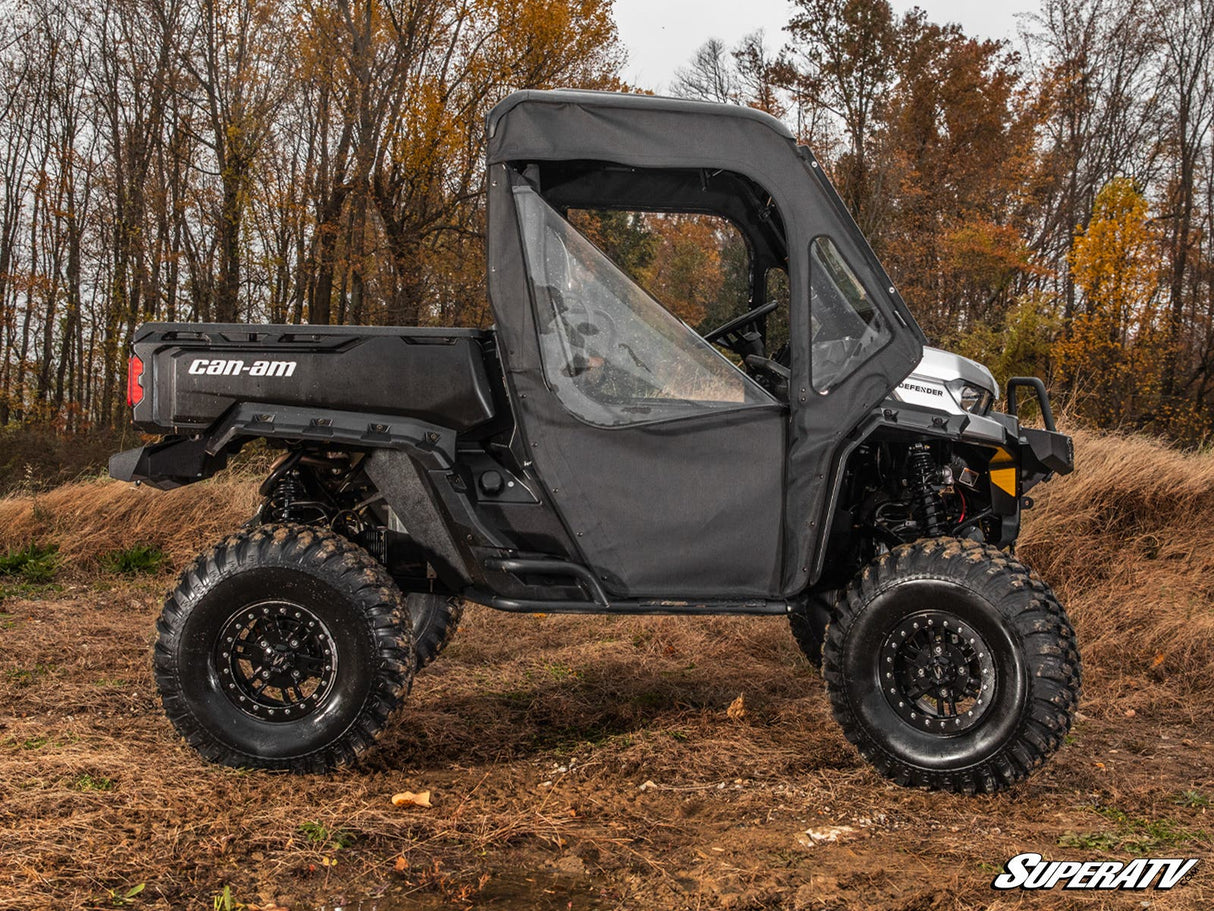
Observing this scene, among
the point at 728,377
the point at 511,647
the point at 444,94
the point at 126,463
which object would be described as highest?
the point at 444,94

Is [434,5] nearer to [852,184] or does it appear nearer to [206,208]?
[206,208]

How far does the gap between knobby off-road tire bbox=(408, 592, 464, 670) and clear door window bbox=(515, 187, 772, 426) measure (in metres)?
1.77

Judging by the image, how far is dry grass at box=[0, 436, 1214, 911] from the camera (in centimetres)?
288

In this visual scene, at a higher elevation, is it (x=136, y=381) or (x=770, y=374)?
(x=770, y=374)

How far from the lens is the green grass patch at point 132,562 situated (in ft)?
26.6

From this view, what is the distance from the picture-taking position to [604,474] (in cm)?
380

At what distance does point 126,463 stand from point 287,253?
20.3 meters

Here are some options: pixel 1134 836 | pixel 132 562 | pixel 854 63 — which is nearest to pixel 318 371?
pixel 1134 836

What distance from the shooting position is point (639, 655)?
19.6ft

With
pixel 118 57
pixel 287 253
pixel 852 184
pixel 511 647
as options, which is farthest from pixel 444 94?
pixel 511 647

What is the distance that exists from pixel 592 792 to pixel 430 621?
67.4 inches

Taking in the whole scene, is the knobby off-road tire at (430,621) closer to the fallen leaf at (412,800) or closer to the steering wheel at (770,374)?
the fallen leaf at (412,800)

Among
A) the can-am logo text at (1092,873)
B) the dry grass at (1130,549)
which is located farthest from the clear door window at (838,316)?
the dry grass at (1130,549)

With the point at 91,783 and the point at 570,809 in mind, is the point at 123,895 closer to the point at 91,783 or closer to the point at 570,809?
the point at 91,783
